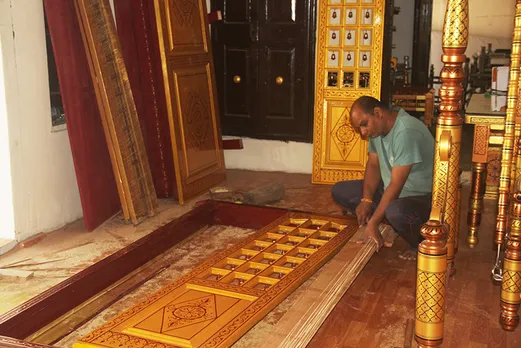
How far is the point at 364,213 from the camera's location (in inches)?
166

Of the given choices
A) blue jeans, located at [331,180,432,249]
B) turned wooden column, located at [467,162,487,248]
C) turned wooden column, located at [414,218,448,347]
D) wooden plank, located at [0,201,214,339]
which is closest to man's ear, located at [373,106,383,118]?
blue jeans, located at [331,180,432,249]

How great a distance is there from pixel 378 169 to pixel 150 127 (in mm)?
1968

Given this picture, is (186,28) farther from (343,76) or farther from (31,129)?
(31,129)

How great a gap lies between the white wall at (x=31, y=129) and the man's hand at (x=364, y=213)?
2112 millimetres

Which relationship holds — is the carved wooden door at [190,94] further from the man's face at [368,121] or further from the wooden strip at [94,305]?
the man's face at [368,121]

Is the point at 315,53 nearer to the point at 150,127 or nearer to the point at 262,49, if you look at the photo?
the point at 262,49

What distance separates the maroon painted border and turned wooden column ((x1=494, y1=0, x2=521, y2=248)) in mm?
1511

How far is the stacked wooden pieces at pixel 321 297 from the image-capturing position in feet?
8.86

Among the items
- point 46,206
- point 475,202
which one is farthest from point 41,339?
point 475,202

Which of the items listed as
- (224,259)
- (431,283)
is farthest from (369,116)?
(431,283)

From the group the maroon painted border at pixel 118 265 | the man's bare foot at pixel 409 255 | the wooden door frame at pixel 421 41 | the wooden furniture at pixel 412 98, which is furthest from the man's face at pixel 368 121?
the wooden door frame at pixel 421 41

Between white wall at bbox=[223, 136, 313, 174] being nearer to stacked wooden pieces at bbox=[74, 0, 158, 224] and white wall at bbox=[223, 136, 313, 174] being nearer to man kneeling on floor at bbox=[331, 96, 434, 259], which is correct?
stacked wooden pieces at bbox=[74, 0, 158, 224]

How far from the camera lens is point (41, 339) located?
287 cm

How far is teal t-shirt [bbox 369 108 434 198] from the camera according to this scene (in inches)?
145
